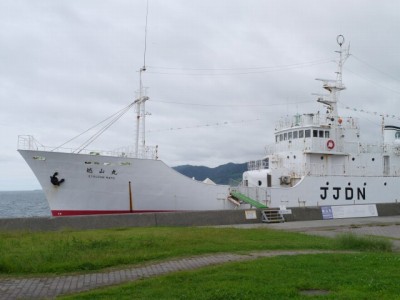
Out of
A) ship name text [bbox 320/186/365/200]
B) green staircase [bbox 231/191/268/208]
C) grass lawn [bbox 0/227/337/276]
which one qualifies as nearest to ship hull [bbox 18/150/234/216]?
green staircase [bbox 231/191/268/208]

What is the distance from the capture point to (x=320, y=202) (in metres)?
28.6

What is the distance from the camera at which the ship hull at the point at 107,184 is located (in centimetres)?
2288

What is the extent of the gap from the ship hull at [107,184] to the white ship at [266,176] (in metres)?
0.05

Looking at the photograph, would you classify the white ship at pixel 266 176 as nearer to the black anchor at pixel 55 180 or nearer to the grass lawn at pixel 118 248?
the black anchor at pixel 55 180

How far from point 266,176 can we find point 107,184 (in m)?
10.8

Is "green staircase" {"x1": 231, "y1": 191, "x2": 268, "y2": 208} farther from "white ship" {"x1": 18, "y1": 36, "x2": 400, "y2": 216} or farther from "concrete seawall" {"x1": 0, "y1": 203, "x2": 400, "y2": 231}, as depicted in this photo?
"concrete seawall" {"x1": 0, "y1": 203, "x2": 400, "y2": 231}

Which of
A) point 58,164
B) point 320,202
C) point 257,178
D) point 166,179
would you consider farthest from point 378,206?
point 58,164

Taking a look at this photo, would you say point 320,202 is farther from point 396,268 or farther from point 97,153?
point 396,268

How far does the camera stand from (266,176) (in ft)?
95.2

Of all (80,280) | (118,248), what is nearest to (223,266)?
(80,280)

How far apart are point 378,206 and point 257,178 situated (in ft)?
25.3

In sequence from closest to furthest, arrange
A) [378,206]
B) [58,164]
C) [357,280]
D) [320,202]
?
1. [357,280]
2. [58,164]
3. [378,206]
4. [320,202]

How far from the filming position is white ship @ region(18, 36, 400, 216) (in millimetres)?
23109

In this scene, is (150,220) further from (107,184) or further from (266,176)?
(266,176)
